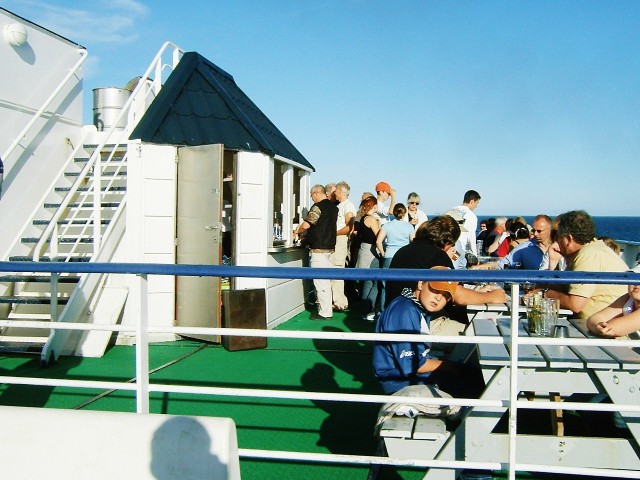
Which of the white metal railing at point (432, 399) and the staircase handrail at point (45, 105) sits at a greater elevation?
the staircase handrail at point (45, 105)

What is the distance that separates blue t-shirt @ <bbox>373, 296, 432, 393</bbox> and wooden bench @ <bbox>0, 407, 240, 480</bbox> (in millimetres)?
1543

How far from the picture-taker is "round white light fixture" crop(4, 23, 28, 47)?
738 centimetres

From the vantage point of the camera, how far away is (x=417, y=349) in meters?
3.56

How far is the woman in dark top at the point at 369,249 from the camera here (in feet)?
27.5

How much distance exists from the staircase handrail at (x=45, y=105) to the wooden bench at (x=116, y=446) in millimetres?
5667

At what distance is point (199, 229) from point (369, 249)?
2.58 meters

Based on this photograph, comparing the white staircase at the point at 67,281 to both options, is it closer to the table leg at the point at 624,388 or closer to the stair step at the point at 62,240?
the stair step at the point at 62,240

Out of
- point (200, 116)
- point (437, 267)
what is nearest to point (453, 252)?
point (437, 267)

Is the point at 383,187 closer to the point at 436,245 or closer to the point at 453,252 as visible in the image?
the point at 453,252

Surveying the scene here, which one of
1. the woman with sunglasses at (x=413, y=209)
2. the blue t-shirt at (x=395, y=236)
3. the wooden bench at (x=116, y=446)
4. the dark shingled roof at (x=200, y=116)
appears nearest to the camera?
the wooden bench at (x=116, y=446)

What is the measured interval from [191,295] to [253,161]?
1815mm

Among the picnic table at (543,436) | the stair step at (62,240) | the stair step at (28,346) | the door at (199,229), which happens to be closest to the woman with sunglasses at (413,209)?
the door at (199,229)

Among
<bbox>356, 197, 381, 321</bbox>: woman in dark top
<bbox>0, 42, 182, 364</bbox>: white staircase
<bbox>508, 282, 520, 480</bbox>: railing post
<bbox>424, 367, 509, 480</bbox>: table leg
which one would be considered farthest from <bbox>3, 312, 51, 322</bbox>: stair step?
<bbox>508, 282, 520, 480</bbox>: railing post

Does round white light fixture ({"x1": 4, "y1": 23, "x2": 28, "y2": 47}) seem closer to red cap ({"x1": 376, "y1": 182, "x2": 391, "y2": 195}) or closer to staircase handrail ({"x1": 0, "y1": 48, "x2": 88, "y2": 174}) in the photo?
staircase handrail ({"x1": 0, "y1": 48, "x2": 88, "y2": 174})
